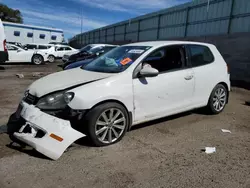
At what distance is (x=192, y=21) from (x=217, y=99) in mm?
10473

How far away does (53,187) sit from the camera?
2.51 meters

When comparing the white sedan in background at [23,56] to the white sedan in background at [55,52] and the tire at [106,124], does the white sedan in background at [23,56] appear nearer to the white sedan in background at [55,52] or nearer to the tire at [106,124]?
the white sedan in background at [55,52]

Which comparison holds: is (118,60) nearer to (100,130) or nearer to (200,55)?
(100,130)

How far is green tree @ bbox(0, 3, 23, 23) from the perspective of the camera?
176 ft

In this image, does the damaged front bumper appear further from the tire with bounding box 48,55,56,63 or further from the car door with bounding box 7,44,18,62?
the tire with bounding box 48,55,56,63

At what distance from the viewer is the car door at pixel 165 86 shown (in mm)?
3771

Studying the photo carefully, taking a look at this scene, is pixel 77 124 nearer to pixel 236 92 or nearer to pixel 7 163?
pixel 7 163

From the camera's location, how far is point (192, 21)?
14.3m

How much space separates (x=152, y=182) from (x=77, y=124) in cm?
132

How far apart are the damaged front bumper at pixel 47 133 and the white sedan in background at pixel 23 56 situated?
43.6 feet

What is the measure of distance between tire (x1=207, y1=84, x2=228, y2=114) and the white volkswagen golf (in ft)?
0.31

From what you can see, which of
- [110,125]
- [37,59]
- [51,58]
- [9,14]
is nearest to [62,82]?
[110,125]

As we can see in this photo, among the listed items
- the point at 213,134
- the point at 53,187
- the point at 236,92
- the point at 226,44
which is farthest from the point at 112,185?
the point at 226,44

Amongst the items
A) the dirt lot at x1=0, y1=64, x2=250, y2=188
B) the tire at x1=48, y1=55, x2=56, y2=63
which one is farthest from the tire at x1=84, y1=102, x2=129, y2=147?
the tire at x1=48, y1=55, x2=56, y2=63
